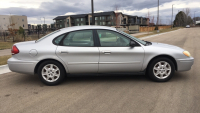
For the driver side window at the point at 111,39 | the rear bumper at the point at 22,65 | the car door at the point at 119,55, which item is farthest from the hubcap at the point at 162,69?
the rear bumper at the point at 22,65

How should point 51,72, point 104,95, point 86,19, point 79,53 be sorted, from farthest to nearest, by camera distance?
1. point 86,19
2. point 51,72
3. point 79,53
4. point 104,95

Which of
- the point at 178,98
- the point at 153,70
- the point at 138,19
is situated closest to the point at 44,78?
the point at 153,70

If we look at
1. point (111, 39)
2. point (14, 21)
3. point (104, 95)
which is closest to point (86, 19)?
point (14, 21)

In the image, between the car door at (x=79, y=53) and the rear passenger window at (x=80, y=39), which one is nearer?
the car door at (x=79, y=53)

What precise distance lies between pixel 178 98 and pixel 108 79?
2056 mm

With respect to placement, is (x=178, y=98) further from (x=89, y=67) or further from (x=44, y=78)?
(x=44, y=78)

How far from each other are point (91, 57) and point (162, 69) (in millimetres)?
1998

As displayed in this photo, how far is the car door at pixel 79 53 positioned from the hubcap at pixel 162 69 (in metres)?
1.67

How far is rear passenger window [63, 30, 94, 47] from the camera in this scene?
4488 millimetres

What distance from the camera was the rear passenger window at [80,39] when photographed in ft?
14.7

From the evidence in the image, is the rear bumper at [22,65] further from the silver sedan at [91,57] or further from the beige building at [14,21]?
the beige building at [14,21]

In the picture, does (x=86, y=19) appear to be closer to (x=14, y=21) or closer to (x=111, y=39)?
(x=14, y=21)

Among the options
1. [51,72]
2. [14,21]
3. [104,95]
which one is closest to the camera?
[104,95]

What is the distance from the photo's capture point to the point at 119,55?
443cm
